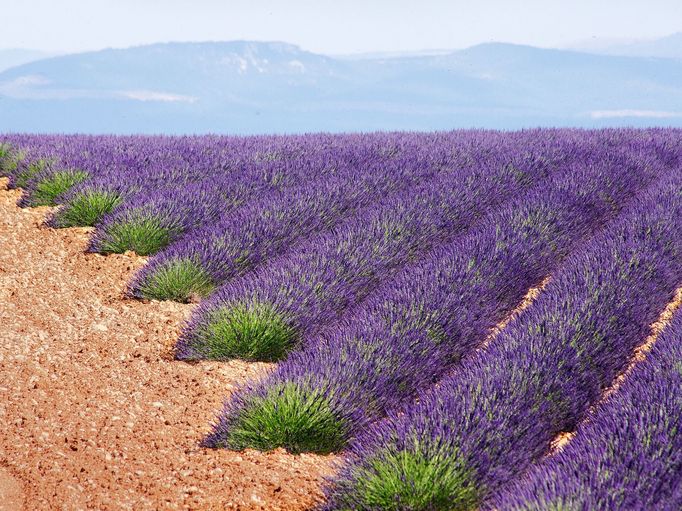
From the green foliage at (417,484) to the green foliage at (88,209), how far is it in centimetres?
481

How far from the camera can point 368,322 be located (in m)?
4.30

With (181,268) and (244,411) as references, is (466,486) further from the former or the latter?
(181,268)

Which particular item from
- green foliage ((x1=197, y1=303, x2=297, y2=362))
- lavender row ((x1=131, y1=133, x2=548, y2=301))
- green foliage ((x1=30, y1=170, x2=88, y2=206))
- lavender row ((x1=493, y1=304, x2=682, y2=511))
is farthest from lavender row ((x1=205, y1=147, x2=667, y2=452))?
green foliage ((x1=30, y1=170, x2=88, y2=206))

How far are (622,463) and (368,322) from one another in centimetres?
180

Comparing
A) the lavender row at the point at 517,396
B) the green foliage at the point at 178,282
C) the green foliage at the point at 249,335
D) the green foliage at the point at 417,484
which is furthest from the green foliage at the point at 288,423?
the green foliage at the point at 178,282

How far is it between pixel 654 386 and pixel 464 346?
1323 millimetres

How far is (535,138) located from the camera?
1020 cm

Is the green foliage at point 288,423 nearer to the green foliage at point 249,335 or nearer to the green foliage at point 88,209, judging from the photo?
the green foliage at point 249,335

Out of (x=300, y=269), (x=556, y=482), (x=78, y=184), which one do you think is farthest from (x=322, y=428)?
(x=78, y=184)

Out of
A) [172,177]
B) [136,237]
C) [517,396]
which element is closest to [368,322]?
[517,396]

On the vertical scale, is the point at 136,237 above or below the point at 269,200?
below

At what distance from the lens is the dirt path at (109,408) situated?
3.26m

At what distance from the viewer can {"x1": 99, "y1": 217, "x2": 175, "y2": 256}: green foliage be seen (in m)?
6.49

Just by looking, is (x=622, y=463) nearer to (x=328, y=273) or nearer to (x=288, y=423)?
(x=288, y=423)
